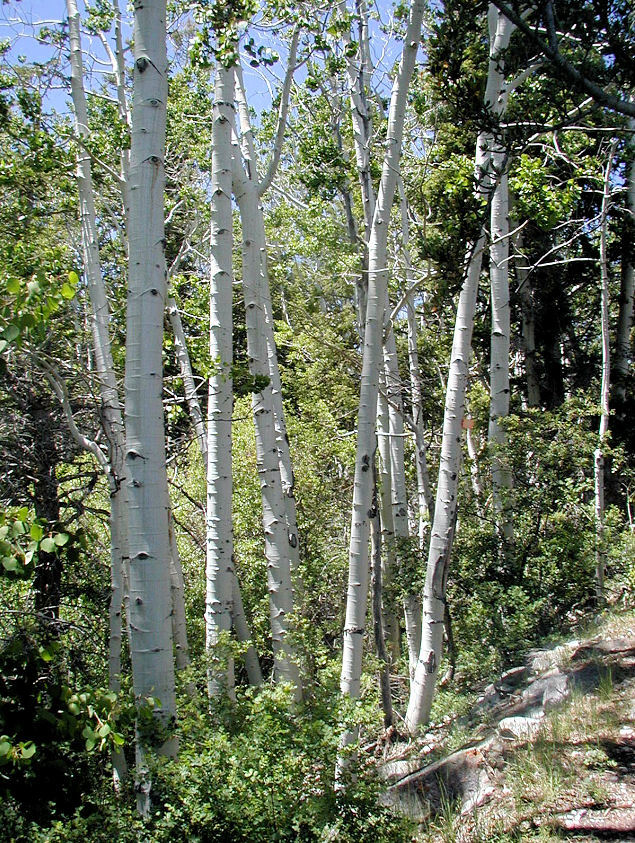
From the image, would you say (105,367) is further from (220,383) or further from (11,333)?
(11,333)

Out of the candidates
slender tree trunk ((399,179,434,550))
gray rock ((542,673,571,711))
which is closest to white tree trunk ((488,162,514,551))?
slender tree trunk ((399,179,434,550))

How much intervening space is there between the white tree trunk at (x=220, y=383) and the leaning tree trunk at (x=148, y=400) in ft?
7.32

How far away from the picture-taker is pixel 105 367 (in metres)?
7.44

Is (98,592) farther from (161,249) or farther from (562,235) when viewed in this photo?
(562,235)

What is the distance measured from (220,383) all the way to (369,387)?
1460mm

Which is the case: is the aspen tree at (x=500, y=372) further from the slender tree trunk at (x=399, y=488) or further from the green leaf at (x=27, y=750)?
the green leaf at (x=27, y=750)

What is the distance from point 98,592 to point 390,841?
762 centimetres

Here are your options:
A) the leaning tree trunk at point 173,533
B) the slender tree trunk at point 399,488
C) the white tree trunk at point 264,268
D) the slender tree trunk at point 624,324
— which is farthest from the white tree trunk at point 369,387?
the slender tree trunk at point 624,324

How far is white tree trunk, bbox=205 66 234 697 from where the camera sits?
6062 mm

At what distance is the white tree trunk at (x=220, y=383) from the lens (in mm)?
6062

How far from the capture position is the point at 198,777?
352cm

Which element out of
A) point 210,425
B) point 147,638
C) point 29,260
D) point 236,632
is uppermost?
point 29,260

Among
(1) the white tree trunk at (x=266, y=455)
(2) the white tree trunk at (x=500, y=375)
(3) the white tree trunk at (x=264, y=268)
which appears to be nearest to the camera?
(1) the white tree trunk at (x=266, y=455)

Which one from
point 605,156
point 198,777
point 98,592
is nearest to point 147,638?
point 198,777
